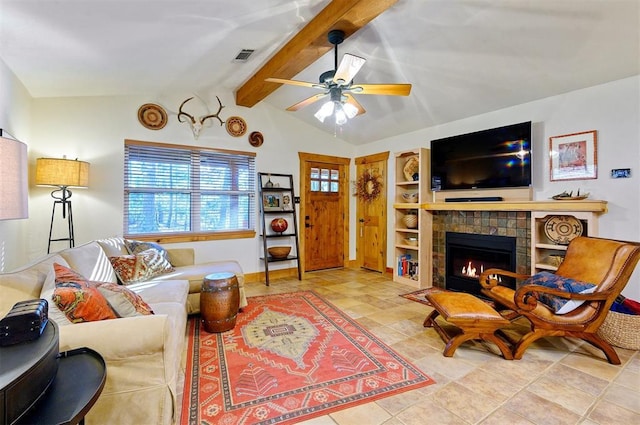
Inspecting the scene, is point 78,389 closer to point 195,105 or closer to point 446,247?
point 195,105

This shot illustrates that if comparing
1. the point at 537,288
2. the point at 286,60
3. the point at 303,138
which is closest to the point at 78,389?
the point at 537,288

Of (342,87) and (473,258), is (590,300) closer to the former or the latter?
(473,258)

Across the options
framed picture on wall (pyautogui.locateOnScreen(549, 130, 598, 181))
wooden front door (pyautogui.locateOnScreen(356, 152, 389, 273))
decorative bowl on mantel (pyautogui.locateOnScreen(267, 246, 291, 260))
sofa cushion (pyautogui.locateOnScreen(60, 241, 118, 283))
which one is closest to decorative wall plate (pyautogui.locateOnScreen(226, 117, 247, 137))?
decorative bowl on mantel (pyautogui.locateOnScreen(267, 246, 291, 260))

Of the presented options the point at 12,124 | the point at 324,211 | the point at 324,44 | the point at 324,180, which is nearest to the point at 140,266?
the point at 12,124

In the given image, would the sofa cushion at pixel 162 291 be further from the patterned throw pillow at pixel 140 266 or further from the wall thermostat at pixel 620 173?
the wall thermostat at pixel 620 173

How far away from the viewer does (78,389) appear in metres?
1.05

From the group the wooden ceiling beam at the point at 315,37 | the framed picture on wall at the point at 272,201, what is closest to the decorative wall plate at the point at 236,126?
the wooden ceiling beam at the point at 315,37

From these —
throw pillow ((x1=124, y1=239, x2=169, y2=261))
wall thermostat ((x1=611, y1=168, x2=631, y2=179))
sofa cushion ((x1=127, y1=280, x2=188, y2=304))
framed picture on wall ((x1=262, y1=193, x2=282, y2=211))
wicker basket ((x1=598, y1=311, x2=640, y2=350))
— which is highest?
wall thermostat ((x1=611, y1=168, x2=631, y2=179))

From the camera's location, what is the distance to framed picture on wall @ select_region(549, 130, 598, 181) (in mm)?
3119

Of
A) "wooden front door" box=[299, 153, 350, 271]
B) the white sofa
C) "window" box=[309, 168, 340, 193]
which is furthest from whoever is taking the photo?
"window" box=[309, 168, 340, 193]

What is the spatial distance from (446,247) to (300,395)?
3284 mm

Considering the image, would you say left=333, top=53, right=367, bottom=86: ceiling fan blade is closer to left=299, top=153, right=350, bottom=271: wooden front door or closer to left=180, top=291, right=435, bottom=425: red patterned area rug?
left=180, top=291, right=435, bottom=425: red patterned area rug

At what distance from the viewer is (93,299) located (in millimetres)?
1623

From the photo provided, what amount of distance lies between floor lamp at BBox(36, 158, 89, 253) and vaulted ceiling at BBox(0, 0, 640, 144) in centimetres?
79
